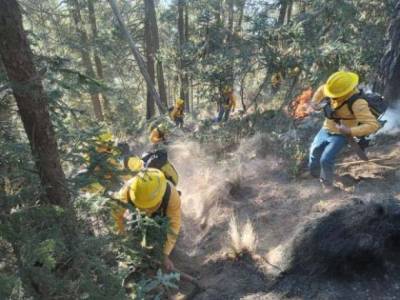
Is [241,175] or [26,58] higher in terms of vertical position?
[26,58]

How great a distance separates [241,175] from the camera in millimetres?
7215

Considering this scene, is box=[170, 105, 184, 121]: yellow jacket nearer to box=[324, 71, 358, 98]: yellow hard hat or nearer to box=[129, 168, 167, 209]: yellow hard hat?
box=[324, 71, 358, 98]: yellow hard hat

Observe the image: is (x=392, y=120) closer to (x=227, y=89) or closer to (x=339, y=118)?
(x=339, y=118)

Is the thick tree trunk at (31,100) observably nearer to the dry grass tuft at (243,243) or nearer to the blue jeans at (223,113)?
the dry grass tuft at (243,243)

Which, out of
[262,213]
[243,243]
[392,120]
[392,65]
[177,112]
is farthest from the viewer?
[177,112]

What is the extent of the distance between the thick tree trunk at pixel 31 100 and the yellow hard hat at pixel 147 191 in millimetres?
1075

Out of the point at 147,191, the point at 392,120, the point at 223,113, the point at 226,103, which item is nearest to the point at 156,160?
the point at 147,191

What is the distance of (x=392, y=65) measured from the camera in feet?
22.3

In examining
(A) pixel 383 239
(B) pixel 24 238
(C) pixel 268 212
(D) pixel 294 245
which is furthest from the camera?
(C) pixel 268 212

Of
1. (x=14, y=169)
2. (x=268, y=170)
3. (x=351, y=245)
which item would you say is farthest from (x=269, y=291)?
(x=268, y=170)

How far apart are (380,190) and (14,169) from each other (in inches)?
183

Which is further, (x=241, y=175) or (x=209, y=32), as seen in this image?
(x=209, y=32)

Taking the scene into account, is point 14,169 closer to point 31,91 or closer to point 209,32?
point 31,91

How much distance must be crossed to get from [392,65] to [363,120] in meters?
2.13
